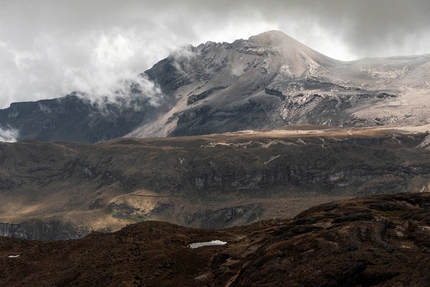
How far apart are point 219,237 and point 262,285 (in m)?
42.3

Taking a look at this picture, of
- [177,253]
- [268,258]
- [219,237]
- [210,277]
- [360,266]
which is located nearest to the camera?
[360,266]

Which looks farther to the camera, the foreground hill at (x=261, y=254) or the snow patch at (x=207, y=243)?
the snow patch at (x=207, y=243)

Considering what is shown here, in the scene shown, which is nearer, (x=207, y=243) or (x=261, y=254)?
(x=261, y=254)

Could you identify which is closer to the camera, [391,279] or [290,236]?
[391,279]

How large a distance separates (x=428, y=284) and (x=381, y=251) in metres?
14.8

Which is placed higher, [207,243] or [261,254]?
[261,254]

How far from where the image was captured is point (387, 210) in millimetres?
106812

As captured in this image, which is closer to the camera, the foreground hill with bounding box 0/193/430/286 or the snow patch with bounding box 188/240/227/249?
the foreground hill with bounding box 0/193/430/286

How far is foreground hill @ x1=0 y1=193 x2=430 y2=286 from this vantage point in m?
72.9

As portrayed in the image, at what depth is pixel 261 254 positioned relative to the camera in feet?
285

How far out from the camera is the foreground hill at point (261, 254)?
72.9 meters

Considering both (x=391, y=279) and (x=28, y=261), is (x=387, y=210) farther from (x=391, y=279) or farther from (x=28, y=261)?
(x=28, y=261)

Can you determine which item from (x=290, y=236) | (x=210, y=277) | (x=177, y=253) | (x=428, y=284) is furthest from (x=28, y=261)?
(x=428, y=284)

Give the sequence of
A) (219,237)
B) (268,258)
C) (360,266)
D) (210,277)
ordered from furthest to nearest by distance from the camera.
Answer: (219,237), (210,277), (268,258), (360,266)
